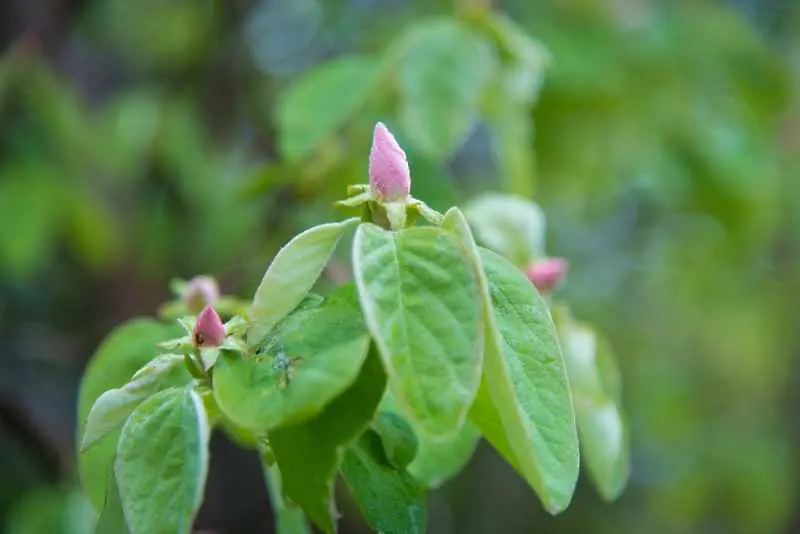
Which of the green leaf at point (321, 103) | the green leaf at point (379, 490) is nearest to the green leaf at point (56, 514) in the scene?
the green leaf at point (321, 103)

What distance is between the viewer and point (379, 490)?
491 millimetres

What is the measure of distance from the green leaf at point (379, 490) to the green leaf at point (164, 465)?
82 mm

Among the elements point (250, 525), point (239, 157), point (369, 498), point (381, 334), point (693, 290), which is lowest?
point (250, 525)

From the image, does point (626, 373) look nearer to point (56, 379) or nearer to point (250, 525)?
point (250, 525)

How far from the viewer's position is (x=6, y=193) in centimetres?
132

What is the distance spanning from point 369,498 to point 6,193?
98 centimetres

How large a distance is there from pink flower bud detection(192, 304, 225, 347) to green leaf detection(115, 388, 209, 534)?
0.03 metres

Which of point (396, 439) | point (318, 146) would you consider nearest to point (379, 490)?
point (396, 439)

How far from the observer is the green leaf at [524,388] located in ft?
1.38

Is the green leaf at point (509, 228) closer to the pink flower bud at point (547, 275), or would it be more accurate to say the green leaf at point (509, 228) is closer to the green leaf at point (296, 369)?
A: the pink flower bud at point (547, 275)

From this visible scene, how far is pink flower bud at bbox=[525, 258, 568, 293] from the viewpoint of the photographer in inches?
26.2

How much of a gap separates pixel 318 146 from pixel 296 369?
0.63m

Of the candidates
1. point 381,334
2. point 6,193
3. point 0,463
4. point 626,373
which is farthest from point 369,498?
point 626,373

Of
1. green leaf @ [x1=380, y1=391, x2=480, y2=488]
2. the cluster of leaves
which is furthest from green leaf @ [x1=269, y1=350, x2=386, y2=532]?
green leaf @ [x1=380, y1=391, x2=480, y2=488]
